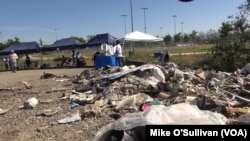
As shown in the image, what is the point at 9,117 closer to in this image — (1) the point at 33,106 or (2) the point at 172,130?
(1) the point at 33,106

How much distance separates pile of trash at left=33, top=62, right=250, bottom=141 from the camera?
539cm

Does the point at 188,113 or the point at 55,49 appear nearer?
the point at 188,113

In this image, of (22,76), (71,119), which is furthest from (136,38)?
(71,119)

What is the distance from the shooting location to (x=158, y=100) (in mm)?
9000

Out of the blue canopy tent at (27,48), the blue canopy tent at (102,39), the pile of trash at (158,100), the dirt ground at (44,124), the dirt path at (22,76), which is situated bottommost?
the dirt path at (22,76)

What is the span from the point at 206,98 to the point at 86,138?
2495 millimetres

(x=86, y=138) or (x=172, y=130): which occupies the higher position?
(x=172, y=130)

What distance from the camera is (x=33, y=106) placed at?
10.2m

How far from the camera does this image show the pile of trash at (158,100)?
17.7 feet

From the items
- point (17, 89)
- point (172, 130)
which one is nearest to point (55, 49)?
point (17, 89)

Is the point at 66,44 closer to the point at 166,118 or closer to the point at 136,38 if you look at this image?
the point at 136,38

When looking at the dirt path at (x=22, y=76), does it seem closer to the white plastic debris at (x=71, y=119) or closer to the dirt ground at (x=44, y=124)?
the dirt ground at (x=44, y=124)

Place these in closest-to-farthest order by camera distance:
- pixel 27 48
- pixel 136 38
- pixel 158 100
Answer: pixel 158 100 < pixel 136 38 < pixel 27 48

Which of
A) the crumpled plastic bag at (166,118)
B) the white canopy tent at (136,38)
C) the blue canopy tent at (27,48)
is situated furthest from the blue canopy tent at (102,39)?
the crumpled plastic bag at (166,118)
